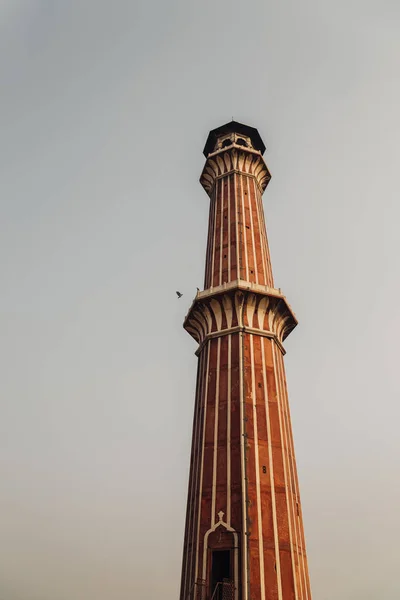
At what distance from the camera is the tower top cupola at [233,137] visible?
4759cm

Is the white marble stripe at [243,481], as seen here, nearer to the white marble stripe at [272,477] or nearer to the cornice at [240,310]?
the cornice at [240,310]

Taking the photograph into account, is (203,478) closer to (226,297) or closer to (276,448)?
(276,448)

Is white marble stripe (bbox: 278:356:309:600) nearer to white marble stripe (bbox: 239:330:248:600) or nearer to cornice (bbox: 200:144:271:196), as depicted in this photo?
white marble stripe (bbox: 239:330:248:600)

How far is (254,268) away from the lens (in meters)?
36.8

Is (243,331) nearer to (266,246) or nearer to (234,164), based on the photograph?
(266,246)

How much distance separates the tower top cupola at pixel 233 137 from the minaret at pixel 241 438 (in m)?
9.85

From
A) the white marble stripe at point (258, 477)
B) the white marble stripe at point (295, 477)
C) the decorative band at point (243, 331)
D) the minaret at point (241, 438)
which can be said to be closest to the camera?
the white marble stripe at point (258, 477)

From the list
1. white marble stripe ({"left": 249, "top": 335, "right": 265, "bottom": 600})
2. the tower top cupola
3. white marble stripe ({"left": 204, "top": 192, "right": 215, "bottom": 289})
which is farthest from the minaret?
the tower top cupola

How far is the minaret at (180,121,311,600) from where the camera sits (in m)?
24.7

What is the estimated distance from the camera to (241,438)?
28047 millimetres

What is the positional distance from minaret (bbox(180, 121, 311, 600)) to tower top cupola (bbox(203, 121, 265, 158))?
Result: 985 cm

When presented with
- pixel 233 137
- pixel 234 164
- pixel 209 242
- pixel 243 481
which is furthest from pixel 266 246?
pixel 243 481

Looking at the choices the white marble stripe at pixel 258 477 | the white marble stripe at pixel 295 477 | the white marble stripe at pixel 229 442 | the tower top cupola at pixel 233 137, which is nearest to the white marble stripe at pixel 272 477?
the white marble stripe at pixel 258 477

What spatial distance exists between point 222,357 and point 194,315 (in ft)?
14.6
